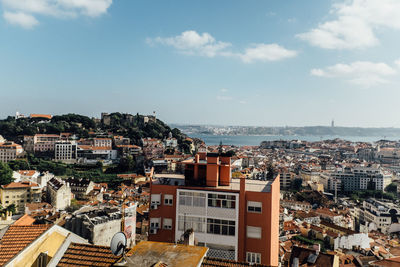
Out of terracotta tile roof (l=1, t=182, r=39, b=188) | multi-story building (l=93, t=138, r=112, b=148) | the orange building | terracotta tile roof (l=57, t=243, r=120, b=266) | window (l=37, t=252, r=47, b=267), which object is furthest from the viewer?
multi-story building (l=93, t=138, r=112, b=148)

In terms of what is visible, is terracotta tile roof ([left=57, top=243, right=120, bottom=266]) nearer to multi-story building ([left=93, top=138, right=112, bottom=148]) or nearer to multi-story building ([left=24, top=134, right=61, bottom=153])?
multi-story building ([left=24, top=134, right=61, bottom=153])

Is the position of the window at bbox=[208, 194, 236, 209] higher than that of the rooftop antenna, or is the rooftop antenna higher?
the rooftop antenna

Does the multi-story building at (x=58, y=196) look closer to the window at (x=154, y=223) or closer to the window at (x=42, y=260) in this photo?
the window at (x=154, y=223)

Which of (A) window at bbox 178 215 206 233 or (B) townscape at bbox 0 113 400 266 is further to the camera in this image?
(A) window at bbox 178 215 206 233

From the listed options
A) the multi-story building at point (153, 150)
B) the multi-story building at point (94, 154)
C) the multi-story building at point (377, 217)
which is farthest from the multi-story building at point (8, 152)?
the multi-story building at point (377, 217)

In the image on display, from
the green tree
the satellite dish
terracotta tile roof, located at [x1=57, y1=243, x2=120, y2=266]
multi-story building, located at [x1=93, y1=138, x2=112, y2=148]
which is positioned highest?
the satellite dish

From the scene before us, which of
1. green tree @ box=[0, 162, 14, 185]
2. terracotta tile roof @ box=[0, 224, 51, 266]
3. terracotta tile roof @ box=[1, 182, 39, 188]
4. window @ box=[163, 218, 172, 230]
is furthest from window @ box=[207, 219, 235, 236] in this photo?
green tree @ box=[0, 162, 14, 185]
